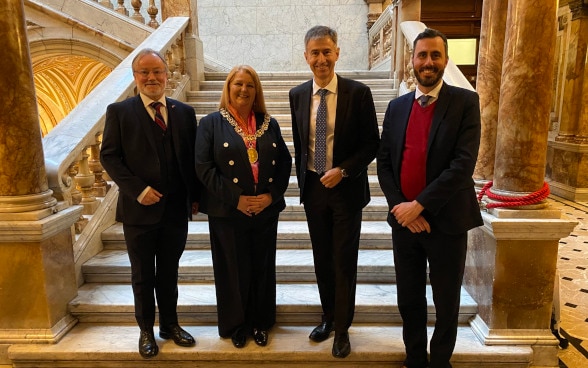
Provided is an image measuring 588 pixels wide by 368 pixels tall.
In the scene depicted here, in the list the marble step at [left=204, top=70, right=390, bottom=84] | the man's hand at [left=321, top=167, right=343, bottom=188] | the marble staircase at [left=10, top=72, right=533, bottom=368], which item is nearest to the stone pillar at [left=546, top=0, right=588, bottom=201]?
the marble step at [left=204, top=70, right=390, bottom=84]

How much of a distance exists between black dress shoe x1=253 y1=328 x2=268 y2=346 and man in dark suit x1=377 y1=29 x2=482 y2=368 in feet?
2.91

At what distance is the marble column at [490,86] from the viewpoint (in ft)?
10.7

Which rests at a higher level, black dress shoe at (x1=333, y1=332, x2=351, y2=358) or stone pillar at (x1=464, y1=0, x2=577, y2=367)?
stone pillar at (x1=464, y1=0, x2=577, y2=367)

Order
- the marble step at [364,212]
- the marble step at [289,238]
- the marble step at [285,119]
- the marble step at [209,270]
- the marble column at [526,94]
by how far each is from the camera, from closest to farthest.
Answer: the marble column at [526,94], the marble step at [209,270], the marble step at [289,238], the marble step at [364,212], the marble step at [285,119]

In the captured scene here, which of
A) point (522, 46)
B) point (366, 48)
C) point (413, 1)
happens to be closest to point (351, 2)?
point (366, 48)

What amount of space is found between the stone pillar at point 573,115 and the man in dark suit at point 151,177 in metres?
7.86

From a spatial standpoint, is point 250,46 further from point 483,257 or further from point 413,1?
point 483,257

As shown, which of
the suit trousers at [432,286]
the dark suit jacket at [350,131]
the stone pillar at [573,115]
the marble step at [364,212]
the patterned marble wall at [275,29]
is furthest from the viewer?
the patterned marble wall at [275,29]

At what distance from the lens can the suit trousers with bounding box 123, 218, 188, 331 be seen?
7.98 feet

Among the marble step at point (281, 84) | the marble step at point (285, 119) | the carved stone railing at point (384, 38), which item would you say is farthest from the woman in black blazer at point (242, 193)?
the carved stone railing at point (384, 38)

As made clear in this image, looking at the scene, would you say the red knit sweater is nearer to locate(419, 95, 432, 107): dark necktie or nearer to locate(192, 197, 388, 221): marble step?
locate(419, 95, 432, 107): dark necktie

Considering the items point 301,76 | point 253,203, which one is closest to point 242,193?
point 253,203

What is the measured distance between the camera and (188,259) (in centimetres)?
342

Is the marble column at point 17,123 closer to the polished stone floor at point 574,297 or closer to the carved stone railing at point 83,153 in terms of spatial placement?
the carved stone railing at point 83,153
